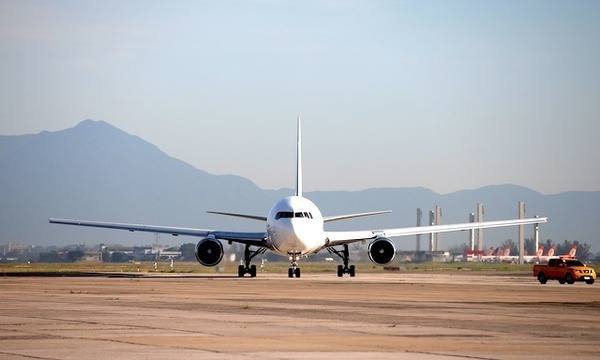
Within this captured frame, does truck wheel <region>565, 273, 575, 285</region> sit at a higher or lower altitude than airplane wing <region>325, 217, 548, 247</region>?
lower

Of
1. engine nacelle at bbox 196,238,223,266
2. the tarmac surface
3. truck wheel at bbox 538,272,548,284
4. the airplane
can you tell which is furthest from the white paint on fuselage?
the tarmac surface

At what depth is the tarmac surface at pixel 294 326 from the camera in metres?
20.0

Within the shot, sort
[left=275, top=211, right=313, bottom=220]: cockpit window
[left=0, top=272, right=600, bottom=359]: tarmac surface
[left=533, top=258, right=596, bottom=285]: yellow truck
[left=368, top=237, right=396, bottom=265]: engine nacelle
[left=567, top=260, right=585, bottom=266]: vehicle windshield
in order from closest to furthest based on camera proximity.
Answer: [left=0, top=272, right=600, bottom=359]: tarmac surface < [left=533, top=258, right=596, bottom=285]: yellow truck < [left=275, top=211, right=313, bottom=220]: cockpit window < [left=567, top=260, right=585, bottom=266]: vehicle windshield < [left=368, top=237, right=396, bottom=265]: engine nacelle

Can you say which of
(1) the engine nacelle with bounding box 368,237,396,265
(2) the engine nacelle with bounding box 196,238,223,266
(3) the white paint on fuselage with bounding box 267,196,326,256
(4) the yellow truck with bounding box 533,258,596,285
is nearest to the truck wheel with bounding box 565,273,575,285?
(4) the yellow truck with bounding box 533,258,596,285

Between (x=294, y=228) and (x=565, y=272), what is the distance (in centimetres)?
1303

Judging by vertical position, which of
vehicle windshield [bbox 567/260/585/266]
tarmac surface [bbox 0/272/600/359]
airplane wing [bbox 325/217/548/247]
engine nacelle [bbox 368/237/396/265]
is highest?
airplane wing [bbox 325/217/548/247]

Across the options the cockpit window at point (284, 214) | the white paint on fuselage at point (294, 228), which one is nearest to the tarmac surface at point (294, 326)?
the white paint on fuselage at point (294, 228)

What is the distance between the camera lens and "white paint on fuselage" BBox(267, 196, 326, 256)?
6259 cm

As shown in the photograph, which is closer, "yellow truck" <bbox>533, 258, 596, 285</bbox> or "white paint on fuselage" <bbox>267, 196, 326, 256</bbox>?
"yellow truck" <bbox>533, 258, 596, 285</bbox>

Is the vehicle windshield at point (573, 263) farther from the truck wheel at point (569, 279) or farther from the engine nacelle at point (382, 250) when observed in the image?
the engine nacelle at point (382, 250)

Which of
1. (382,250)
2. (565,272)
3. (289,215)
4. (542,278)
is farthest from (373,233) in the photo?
(565,272)

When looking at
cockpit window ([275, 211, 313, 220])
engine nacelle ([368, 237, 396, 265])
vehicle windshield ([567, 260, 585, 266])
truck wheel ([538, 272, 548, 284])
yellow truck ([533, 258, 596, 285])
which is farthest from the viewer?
engine nacelle ([368, 237, 396, 265])

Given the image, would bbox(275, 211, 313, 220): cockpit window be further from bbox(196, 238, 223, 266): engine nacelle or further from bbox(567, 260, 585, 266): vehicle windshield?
bbox(567, 260, 585, 266): vehicle windshield

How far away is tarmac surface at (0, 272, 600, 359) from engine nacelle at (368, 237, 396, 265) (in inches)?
1098
